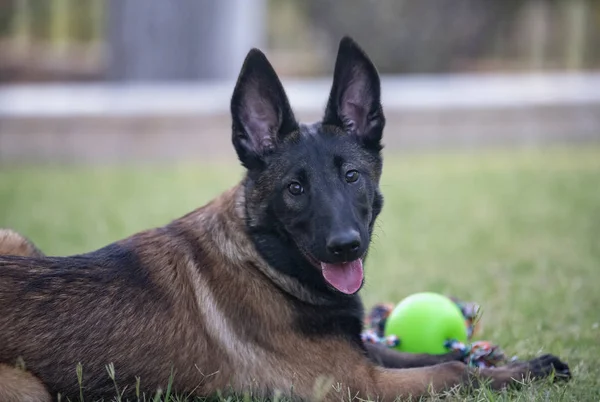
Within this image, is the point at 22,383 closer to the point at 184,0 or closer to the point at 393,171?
the point at 393,171

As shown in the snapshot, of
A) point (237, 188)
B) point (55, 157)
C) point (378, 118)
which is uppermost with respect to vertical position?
point (378, 118)

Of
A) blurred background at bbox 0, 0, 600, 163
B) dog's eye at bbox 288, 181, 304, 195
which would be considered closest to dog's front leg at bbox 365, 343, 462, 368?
dog's eye at bbox 288, 181, 304, 195

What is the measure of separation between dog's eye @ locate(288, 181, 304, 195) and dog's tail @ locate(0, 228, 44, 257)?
1.45m

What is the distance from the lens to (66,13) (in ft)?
72.0

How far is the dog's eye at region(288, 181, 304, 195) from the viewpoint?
152 inches

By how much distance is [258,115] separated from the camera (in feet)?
13.5

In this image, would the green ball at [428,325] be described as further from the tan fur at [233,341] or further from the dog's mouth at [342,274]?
the dog's mouth at [342,274]

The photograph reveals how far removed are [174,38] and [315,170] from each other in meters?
12.0

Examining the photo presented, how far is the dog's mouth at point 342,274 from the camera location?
377cm

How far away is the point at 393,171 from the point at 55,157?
5.56m

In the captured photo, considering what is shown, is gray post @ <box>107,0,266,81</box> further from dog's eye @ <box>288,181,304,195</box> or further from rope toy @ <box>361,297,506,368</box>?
dog's eye @ <box>288,181,304,195</box>

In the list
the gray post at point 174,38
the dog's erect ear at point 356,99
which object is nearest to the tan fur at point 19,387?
the dog's erect ear at point 356,99

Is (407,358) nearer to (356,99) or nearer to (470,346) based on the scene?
(470,346)

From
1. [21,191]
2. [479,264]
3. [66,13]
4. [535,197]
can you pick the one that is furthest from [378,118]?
[66,13]
